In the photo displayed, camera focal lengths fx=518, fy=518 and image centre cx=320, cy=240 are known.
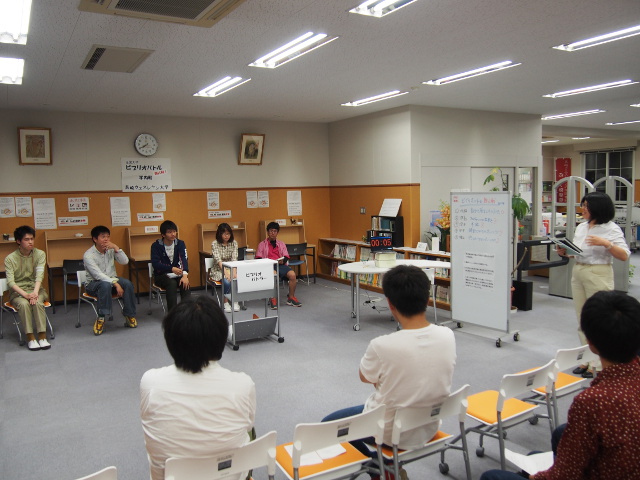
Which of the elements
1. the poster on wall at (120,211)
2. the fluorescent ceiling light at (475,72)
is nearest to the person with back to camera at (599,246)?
the fluorescent ceiling light at (475,72)

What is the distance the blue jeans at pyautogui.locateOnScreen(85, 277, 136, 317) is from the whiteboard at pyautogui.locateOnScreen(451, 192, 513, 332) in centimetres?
421

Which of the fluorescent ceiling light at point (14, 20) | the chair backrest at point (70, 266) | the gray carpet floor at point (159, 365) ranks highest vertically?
the fluorescent ceiling light at point (14, 20)

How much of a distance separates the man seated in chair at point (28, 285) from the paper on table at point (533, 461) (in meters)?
5.38

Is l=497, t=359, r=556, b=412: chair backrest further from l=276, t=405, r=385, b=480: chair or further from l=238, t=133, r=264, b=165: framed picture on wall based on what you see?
l=238, t=133, r=264, b=165: framed picture on wall

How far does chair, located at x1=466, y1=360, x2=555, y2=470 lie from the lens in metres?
2.77

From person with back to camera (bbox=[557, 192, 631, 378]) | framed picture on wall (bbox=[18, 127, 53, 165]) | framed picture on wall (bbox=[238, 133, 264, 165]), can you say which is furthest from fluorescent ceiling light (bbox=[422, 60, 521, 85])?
framed picture on wall (bbox=[18, 127, 53, 165])

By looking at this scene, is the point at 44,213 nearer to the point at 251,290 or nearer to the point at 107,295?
the point at 107,295

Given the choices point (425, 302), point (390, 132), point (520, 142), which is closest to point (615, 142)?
point (520, 142)

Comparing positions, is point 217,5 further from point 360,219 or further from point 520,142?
point 520,142

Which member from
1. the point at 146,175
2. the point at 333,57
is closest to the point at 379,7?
the point at 333,57

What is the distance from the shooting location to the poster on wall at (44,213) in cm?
815

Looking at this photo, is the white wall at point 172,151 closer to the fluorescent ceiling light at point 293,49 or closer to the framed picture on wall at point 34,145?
the framed picture on wall at point 34,145

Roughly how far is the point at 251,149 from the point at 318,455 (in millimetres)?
7699

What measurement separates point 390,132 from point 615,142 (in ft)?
34.2
